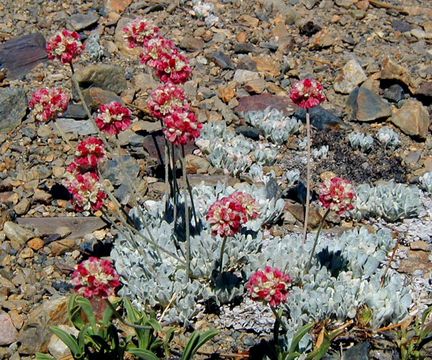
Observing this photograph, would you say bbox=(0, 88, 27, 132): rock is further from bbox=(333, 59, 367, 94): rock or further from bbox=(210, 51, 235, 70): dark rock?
bbox=(333, 59, 367, 94): rock

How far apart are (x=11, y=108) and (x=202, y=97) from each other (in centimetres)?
198

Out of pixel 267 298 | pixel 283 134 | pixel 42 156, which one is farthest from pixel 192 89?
pixel 267 298

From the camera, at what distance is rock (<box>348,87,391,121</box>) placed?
7.89 meters

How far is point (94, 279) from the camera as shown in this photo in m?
4.33

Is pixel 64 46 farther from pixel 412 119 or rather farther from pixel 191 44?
pixel 412 119

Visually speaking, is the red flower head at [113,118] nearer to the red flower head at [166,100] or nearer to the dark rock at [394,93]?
the red flower head at [166,100]

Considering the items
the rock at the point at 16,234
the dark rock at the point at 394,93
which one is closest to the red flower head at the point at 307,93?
the rock at the point at 16,234

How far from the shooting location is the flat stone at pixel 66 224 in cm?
630

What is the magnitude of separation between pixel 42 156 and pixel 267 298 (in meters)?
3.41

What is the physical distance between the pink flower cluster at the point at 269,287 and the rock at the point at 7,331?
75.0 inches

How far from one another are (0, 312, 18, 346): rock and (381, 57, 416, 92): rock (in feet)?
16.4

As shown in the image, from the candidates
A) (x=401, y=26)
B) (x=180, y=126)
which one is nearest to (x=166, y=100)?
(x=180, y=126)

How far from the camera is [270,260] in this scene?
18.6 ft

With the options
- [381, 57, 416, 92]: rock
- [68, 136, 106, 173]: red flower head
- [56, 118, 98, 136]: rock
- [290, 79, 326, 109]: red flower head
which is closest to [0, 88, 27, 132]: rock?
[56, 118, 98, 136]: rock
